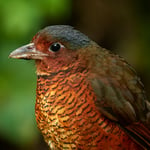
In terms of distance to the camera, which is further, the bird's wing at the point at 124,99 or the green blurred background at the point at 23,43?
the green blurred background at the point at 23,43

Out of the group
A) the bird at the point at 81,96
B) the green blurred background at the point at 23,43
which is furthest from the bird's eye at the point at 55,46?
the green blurred background at the point at 23,43

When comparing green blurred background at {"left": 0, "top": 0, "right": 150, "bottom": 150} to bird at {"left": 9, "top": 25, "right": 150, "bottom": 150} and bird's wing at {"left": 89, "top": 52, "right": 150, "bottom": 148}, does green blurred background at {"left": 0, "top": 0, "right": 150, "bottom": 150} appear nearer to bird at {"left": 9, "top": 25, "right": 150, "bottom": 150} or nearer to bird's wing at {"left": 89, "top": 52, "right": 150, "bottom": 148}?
bird at {"left": 9, "top": 25, "right": 150, "bottom": 150}

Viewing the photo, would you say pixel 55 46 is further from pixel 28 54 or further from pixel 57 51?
pixel 28 54

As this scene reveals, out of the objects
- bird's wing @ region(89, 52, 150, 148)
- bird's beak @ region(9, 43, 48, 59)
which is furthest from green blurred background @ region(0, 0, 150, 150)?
bird's wing @ region(89, 52, 150, 148)

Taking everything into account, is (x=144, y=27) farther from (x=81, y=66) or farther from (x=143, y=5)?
(x=81, y=66)

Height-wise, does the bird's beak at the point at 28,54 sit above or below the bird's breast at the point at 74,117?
above

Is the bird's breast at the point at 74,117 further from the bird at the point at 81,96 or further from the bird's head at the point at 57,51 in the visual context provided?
the bird's head at the point at 57,51

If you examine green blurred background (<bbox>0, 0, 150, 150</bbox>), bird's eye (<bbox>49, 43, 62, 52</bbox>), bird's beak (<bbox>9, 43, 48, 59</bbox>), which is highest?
bird's eye (<bbox>49, 43, 62, 52</bbox>)

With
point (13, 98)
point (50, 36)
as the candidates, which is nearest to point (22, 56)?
point (50, 36)
